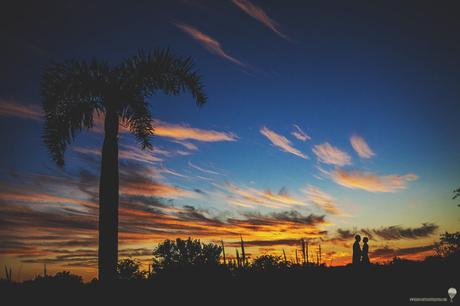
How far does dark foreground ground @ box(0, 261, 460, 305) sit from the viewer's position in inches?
393

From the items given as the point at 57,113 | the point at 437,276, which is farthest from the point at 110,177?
the point at 437,276

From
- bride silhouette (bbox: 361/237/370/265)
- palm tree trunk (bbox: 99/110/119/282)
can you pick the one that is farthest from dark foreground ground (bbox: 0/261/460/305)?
palm tree trunk (bbox: 99/110/119/282)

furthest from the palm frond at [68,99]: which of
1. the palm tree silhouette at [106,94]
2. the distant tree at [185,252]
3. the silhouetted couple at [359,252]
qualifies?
the distant tree at [185,252]

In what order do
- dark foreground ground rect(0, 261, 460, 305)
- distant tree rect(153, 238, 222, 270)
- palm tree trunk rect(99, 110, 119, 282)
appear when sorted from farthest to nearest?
distant tree rect(153, 238, 222, 270) → dark foreground ground rect(0, 261, 460, 305) → palm tree trunk rect(99, 110, 119, 282)

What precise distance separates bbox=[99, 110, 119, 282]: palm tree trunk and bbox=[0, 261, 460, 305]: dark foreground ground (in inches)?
23.2

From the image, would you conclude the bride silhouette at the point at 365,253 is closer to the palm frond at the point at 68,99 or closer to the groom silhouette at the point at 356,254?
the groom silhouette at the point at 356,254

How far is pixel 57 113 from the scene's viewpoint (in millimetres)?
11398

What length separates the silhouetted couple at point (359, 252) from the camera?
13914 mm

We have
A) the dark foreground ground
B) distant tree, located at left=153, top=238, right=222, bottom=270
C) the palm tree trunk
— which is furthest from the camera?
distant tree, located at left=153, top=238, right=222, bottom=270

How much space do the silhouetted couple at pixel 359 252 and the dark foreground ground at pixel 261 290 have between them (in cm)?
39

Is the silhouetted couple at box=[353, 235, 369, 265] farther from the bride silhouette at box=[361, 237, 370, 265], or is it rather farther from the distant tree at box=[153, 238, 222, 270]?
the distant tree at box=[153, 238, 222, 270]

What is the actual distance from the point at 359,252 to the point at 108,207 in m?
9.79

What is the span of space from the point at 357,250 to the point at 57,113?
1205cm

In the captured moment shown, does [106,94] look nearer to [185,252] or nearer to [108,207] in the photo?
[108,207]
